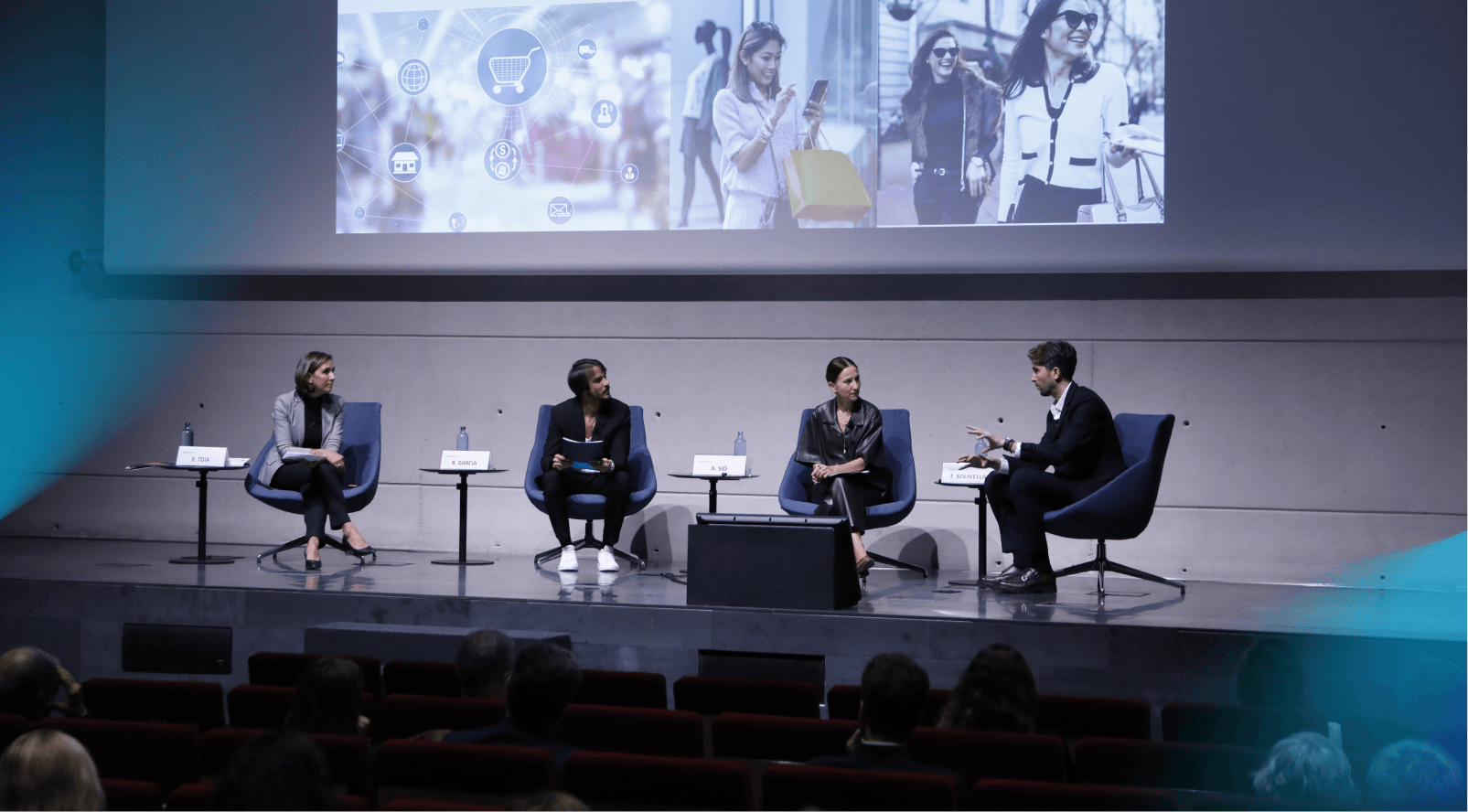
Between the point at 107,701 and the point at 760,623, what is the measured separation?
2.23 metres

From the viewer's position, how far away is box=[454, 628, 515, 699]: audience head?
8.54 feet

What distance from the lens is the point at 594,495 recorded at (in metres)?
5.67

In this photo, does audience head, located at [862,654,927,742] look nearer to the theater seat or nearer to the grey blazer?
the theater seat

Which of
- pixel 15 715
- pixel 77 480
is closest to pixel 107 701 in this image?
pixel 15 715

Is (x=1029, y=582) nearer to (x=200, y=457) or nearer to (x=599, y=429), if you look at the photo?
(x=599, y=429)

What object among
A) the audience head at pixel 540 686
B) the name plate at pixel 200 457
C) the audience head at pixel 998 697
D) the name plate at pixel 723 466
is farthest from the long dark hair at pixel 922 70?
the audience head at pixel 540 686

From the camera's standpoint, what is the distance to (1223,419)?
5.89m

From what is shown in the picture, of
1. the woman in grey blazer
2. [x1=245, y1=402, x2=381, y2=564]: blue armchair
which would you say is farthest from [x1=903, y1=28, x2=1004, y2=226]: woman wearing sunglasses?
the woman in grey blazer

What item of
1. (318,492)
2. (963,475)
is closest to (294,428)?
(318,492)

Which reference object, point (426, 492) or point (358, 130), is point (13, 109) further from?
point (426, 492)

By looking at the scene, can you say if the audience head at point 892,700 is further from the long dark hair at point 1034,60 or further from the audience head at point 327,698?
the long dark hair at point 1034,60

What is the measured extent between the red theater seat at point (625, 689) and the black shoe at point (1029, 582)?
→ 2420 millimetres

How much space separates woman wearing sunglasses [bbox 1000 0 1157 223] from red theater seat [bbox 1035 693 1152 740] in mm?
3594

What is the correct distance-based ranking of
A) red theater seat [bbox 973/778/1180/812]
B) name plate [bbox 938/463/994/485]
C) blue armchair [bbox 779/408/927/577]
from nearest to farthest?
red theater seat [bbox 973/778/1180/812], name plate [bbox 938/463/994/485], blue armchair [bbox 779/408/927/577]
